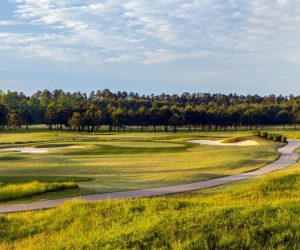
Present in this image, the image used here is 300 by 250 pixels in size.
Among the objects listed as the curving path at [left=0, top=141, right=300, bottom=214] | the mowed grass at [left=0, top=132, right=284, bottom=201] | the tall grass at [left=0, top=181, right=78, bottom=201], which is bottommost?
the mowed grass at [left=0, top=132, right=284, bottom=201]

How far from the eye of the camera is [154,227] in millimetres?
12570

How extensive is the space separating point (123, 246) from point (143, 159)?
→ 3822cm

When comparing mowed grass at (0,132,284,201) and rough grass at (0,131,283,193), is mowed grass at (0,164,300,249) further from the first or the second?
rough grass at (0,131,283,193)

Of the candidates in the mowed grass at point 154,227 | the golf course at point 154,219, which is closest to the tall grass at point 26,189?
the golf course at point 154,219

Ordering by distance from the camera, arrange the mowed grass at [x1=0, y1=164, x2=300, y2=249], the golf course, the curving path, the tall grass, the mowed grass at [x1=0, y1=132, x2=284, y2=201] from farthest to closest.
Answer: the mowed grass at [x1=0, y1=132, x2=284, y2=201]
the tall grass
the curving path
the golf course
the mowed grass at [x1=0, y1=164, x2=300, y2=249]

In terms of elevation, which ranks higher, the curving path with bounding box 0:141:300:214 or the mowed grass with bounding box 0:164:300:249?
the mowed grass with bounding box 0:164:300:249

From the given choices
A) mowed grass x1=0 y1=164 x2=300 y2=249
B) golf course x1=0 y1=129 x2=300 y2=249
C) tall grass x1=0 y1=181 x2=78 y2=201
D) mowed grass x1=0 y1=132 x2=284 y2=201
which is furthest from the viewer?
mowed grass x1=0 y1=132 x2=284 y2=201

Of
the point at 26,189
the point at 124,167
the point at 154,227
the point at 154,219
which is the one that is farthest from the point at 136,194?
the point at 124,167

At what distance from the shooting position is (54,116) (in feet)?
514

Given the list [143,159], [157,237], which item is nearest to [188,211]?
[157,237]

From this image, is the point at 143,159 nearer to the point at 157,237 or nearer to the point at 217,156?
the point at 217,156

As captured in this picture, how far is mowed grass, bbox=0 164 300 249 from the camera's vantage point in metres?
11.5

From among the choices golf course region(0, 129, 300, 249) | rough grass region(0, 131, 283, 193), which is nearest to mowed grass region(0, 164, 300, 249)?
golf course region(0, 129, 300, 249)

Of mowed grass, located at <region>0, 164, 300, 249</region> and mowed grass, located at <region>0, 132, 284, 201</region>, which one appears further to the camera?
mowed grass, located at <region>0, 132, 284, 201</region>
